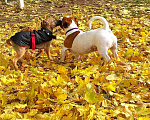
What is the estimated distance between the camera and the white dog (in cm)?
347

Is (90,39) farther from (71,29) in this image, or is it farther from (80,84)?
(80,84)

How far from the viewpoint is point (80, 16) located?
7.43 m

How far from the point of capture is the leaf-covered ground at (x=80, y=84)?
2160mm

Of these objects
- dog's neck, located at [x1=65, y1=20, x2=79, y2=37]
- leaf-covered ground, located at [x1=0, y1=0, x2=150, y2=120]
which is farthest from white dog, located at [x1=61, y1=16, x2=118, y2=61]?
leaf-covered ground, located at [x1=0, y1=0, x2=150, y2=120]

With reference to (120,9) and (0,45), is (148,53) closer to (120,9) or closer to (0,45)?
(0,45)

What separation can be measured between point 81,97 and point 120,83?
818 millimetres

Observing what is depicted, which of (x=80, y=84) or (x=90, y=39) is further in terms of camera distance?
(x=90, y=39)

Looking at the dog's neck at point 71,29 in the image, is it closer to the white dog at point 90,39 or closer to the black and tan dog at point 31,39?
the white dog at point 90,39

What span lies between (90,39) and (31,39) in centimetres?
116

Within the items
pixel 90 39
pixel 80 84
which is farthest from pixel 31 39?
pixel 80 84

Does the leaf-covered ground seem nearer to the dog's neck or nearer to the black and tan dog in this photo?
the black and tan dog

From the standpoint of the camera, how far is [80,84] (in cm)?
258

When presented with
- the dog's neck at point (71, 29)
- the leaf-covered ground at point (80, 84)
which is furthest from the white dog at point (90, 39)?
the leaf-covered ground at point (80, 84)

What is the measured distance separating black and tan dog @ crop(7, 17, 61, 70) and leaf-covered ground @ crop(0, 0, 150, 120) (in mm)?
295
